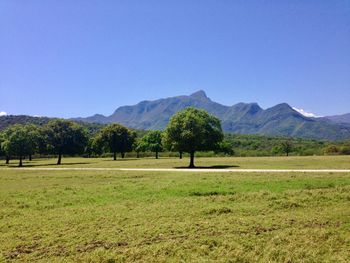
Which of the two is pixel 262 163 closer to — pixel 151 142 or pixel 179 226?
pixel 179 226

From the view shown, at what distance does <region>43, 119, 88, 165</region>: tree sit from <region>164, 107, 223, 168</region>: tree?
129 feet

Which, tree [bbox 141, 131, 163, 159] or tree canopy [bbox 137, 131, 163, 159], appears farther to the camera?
tree canopy [bbox 137, 131, 163, 159]

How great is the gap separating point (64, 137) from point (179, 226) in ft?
265

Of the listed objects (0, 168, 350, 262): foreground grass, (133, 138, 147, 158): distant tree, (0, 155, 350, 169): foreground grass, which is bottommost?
(0, 168, 350, 262): foreground grass

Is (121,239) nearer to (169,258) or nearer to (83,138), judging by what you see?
(169,258)

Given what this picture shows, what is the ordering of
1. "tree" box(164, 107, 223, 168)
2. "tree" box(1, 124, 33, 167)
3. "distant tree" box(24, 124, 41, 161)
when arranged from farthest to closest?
"distant tree" box(24, 124, 41, 161)
"tree" box(1, 124, 33, 167)
"tree" box(164, 107, 223, 168)

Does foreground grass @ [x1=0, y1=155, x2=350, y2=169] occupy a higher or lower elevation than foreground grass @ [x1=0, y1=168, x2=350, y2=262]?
higher

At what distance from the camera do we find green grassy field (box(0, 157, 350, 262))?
1071 cm

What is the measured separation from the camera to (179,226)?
539 inches

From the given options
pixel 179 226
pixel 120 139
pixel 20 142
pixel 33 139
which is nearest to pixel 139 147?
pixel 120 139

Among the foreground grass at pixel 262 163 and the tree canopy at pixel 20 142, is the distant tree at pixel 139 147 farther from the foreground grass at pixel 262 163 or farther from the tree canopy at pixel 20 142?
the foreground grass at pixel 262 163

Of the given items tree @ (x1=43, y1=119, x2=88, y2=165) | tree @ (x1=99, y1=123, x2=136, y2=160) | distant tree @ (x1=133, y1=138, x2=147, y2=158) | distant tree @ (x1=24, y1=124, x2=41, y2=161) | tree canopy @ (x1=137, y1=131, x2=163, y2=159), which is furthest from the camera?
distant tree @ (x1=133, y1=138, x2=147, y2=158)

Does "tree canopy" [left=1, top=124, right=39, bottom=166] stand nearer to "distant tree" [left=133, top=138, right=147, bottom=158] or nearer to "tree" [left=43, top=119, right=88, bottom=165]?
"tree" [left=43, top=119, right=88, bottom=165]

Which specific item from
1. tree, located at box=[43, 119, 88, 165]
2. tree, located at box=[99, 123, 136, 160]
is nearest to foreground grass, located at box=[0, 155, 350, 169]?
tree, located at box=[43, 119, 88, 165]
